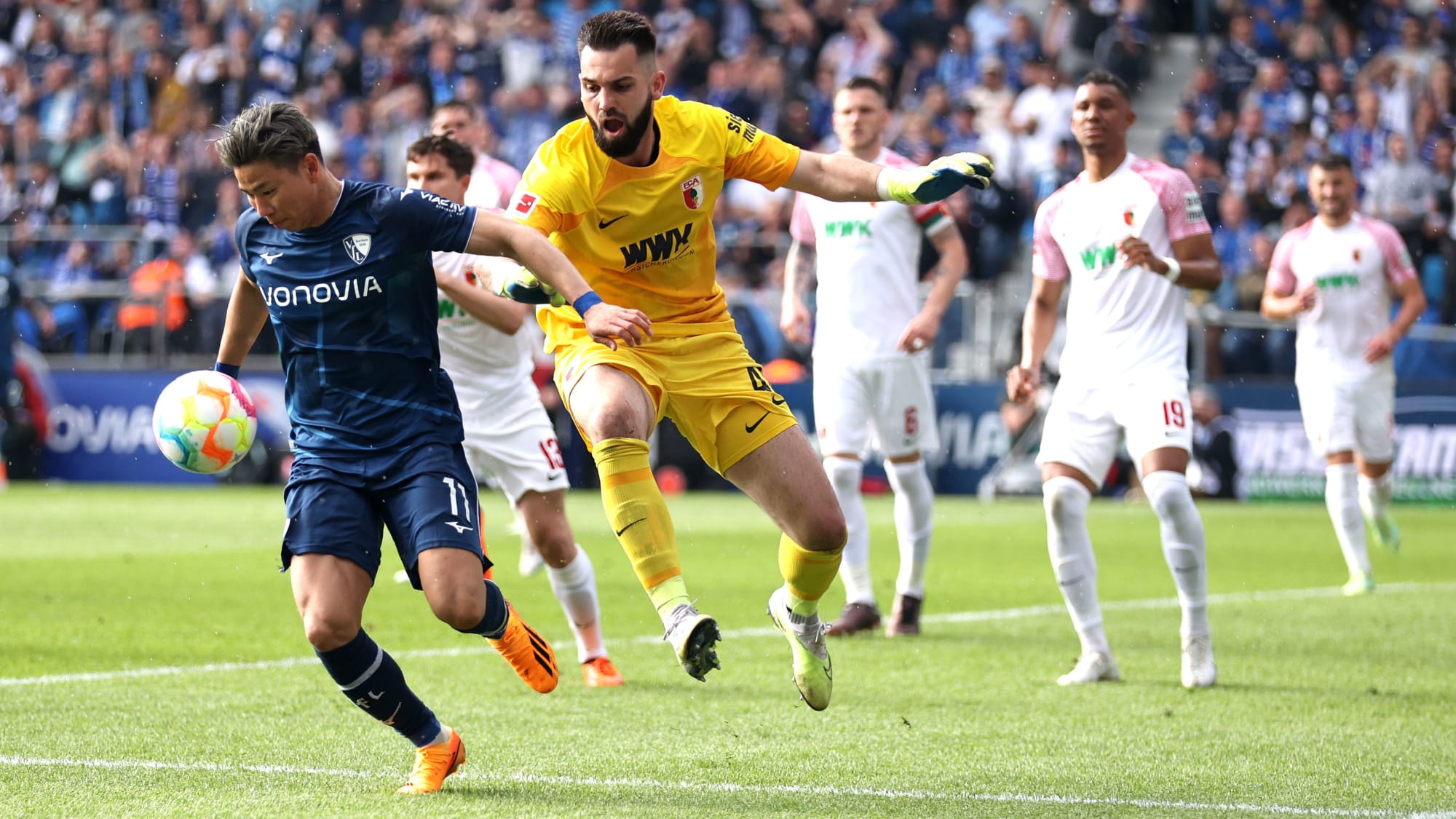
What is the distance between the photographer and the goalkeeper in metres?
5.73

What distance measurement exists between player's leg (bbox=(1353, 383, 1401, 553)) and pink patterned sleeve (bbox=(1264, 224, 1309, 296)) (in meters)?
0.89

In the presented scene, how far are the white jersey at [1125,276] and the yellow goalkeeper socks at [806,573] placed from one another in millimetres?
2252

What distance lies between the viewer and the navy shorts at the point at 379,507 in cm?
517

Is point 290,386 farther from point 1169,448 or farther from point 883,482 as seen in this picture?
point 883,482

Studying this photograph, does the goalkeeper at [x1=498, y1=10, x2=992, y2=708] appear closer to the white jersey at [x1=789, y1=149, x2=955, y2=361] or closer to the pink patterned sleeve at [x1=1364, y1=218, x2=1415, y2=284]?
the white jersey at [x1=789, y1=149, x2=955, y2=361]

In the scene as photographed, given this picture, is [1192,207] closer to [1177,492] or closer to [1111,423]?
[1111,423]

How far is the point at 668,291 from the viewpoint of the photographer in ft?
20.1

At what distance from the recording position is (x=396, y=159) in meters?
23.9

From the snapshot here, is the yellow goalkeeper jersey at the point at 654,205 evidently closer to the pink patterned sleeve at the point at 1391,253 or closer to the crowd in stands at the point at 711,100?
the pink patterned sleeve at the point at 1391,253

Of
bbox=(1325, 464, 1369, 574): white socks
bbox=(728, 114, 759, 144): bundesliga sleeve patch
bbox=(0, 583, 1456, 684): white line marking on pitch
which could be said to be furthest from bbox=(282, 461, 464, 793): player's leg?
bbox=(1325, 464, 1369, 574): white socks

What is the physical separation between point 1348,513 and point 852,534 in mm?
4011

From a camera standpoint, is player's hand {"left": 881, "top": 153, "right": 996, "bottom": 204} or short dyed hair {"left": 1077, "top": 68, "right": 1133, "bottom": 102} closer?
player's hand {"left": 881, "top": 153, "right": 996, "bottom": 204}

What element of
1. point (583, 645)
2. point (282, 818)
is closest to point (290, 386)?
point (282, 818)

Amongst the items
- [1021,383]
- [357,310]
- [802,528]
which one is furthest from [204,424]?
[1021,383]
